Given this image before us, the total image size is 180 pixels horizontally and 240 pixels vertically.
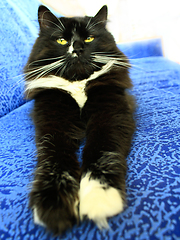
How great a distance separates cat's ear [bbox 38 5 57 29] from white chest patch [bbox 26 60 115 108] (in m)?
0.37

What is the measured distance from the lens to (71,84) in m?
0.88

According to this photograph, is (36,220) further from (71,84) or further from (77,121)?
(71,84)

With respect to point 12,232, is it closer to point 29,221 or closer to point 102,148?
point 29,221

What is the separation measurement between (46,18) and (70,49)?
12.9 inches


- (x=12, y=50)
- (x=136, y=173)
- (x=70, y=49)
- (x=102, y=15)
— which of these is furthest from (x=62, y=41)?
(x=12, y=50)

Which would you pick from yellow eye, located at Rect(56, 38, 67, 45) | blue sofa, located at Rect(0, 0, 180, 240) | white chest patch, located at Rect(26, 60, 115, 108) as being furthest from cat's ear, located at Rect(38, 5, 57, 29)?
blue sofa, located at Rect(0, 0, 180, 240)

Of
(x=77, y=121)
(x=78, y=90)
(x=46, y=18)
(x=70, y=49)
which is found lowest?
(x=77, y=121)

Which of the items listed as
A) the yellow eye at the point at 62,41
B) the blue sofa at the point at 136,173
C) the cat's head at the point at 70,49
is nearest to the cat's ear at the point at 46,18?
the cat's head at the point at 70,49

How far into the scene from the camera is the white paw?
410mm

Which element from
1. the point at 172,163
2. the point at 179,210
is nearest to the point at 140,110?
the point at 172,163

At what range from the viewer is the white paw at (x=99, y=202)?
410 millimetres

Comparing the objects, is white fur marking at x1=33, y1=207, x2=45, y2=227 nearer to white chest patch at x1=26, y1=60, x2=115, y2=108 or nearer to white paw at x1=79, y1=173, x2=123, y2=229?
white paw at x1=79, y1=173, x2=123, y2=229

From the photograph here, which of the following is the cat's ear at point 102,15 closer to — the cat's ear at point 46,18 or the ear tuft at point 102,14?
the ear tuft at point 102,14

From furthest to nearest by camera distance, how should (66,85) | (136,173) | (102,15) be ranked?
1. (102,15)
2. (66,85)
3. (136,173)
